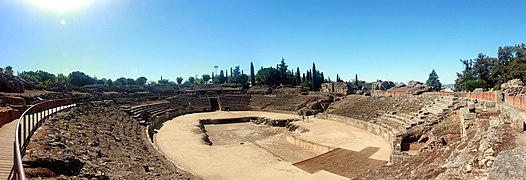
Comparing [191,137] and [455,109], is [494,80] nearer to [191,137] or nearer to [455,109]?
[455,109]

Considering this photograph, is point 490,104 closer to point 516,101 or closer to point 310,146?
point 516,101

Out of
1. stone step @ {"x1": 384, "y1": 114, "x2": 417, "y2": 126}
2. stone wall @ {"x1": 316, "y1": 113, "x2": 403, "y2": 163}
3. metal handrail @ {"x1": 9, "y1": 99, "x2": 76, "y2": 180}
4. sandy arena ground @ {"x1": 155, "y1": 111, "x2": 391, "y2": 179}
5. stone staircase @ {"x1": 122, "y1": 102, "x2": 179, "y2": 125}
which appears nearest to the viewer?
metal handrail @ {"x1": 9, "y1": 99, "x2": 76, "y2": 180}

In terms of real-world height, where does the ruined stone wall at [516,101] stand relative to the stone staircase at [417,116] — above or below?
above

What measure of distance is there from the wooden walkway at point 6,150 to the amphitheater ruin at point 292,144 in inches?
1.0

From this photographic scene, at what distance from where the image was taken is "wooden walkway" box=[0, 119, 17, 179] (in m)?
7.08

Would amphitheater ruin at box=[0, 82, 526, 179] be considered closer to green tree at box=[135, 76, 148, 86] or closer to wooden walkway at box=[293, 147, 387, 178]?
wooden walkway at box=[293, 147, 387, 178]

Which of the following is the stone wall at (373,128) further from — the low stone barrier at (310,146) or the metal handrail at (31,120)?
the metal handrail at (31,120)

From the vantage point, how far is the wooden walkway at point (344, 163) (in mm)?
15453

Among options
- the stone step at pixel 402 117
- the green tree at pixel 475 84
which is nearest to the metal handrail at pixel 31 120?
the stone step at pixel 402 117

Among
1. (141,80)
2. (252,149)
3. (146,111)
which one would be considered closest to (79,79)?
(146,111)

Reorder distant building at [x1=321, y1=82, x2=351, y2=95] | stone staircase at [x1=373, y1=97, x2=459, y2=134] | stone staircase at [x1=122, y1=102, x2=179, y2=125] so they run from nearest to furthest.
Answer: stone staircase at [x1=373, y1=97, x2=459, y2=134], stone staircase at [x1=122, y1=102, x2=179, y2=125], distant building at [x1=321, y1=82, x2=351, y2=95]

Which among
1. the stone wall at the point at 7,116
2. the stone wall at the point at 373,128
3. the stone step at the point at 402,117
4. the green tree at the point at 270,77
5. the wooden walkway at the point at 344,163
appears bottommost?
the wooden walkway at the point at 344,163

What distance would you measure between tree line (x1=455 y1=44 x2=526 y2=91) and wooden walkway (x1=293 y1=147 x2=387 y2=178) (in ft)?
75.0

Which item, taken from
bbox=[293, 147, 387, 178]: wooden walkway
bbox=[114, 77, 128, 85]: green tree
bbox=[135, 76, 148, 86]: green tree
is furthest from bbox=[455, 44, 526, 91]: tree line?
bbox=[135, 76, 148, 86]: green tree
